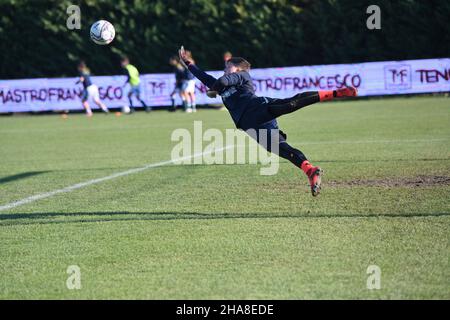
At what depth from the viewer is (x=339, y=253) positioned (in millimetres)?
6457

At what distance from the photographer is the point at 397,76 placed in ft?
99.4

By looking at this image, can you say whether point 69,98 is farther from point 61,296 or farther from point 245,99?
point 61,296

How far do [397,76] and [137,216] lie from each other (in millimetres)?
23348

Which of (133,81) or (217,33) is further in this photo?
(217,33)

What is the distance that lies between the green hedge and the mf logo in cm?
481

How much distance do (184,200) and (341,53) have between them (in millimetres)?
27353

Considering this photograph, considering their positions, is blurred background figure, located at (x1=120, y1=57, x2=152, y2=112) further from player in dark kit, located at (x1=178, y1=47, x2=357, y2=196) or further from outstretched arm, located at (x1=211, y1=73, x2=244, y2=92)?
outstretched arm, located at (x1=211, y1=73, x2=244, y2=92)

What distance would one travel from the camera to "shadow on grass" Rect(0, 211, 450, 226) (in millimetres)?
8125

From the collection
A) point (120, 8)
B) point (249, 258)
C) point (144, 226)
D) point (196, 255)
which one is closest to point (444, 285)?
point (249, 258)

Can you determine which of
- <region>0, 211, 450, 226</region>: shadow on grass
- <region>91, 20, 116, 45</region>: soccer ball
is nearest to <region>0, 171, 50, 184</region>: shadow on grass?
<region>91, 20, 116, 45</region>: soccer ball

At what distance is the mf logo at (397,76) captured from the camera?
30078 millimetres

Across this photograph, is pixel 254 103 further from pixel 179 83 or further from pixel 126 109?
pixel 126 109

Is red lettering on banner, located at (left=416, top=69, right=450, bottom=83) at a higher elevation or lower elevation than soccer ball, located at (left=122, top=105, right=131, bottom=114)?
higher

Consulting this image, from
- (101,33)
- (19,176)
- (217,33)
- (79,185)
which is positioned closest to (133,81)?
(217,33)
